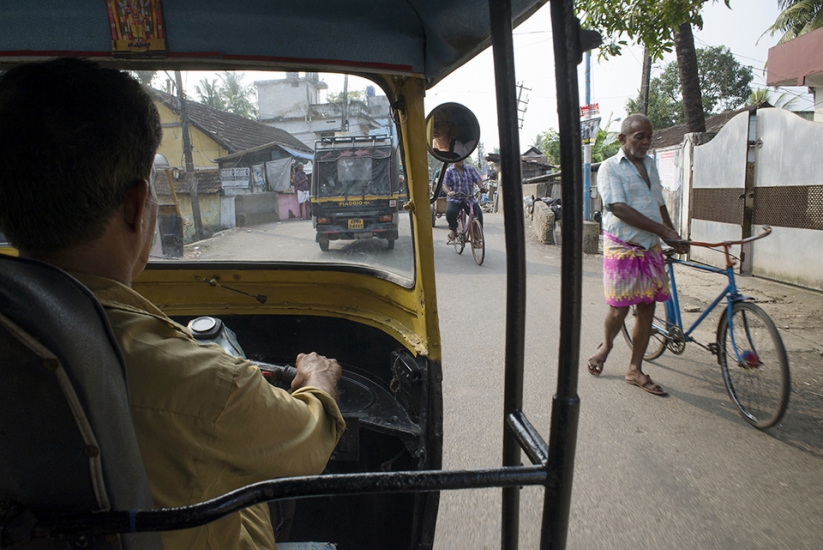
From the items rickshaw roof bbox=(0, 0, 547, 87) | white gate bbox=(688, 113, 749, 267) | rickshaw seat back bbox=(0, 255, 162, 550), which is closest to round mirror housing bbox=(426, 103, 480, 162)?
rickshaw roof bbox=(0, 0, 547, 87)

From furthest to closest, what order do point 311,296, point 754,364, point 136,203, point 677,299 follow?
point 677,299, point 754,364, point 311,296, point 136,203

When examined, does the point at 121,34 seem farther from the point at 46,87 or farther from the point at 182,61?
the point at 46,87

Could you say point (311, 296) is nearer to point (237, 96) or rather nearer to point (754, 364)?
point (237, 96)

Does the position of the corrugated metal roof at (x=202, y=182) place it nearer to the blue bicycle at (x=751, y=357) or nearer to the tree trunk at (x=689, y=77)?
the blue bicycle at (x=751, y=357)

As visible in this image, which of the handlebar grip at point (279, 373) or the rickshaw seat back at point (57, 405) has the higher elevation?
the rickshaw seat back at point (57, 405)

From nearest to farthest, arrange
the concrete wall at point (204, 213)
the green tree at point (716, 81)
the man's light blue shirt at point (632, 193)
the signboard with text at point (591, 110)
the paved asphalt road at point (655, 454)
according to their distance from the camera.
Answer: the concrete wall at point (204, 213)
the paved asphalt road at point (655, 454)
the man's light blue shirt at point (632, 193)
the signboard with text at point (591, 110)
the green tree at point (716, 81)

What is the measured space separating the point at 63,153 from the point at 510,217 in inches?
30.8

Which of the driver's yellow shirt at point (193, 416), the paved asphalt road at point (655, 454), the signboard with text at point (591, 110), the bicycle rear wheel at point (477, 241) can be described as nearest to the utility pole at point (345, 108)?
the driver's yellow shirt at point (193, 416)

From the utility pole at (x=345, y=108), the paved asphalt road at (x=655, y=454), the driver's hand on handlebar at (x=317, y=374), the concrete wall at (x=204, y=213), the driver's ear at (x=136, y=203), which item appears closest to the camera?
the driver's ear at (x=136, y=203)

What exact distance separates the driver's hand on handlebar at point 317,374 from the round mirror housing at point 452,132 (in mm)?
722

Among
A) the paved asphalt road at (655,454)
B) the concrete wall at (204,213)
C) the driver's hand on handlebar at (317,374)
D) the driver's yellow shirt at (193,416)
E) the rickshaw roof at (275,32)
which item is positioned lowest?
the paved asphalt road at (655,454)

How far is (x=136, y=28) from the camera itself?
4.87 ft

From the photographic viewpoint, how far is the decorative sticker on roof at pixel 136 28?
1461 mm

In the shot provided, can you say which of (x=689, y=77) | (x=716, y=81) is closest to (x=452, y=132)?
(x=689, y=77)
